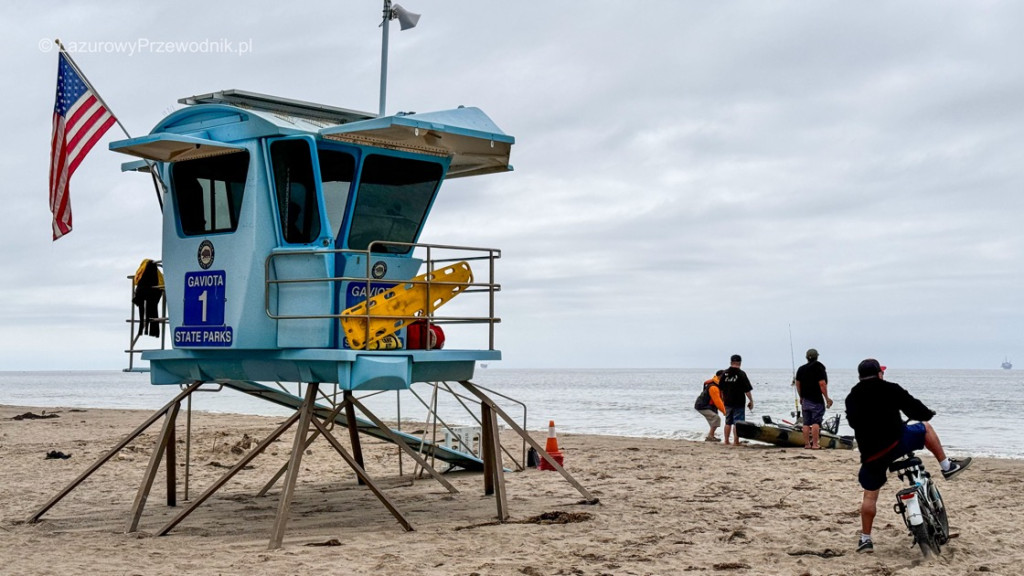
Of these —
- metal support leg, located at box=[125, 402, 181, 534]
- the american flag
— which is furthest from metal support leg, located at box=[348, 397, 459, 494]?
the american flag

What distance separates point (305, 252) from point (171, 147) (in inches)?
76.4

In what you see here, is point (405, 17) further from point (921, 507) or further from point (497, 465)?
point (921, 507)

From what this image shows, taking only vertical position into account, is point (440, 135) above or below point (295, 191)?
above

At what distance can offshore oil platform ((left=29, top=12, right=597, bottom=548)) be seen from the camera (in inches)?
436

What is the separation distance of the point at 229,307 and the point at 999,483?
11241 millimetres

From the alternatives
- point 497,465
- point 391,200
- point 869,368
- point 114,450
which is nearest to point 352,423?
point 497,465

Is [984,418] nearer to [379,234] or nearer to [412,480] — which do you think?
[412,480]

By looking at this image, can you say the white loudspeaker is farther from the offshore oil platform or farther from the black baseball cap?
the black baseball cap

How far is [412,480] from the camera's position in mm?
16438

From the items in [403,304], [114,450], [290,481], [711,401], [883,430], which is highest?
[403,304]

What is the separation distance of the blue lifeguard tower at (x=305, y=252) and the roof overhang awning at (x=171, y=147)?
0.03 meters

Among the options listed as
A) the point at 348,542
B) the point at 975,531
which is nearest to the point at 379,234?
the point at 348,542

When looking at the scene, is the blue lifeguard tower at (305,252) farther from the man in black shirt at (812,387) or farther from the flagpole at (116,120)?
the man in black shirt at (812,387)

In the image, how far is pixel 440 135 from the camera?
11.4m
